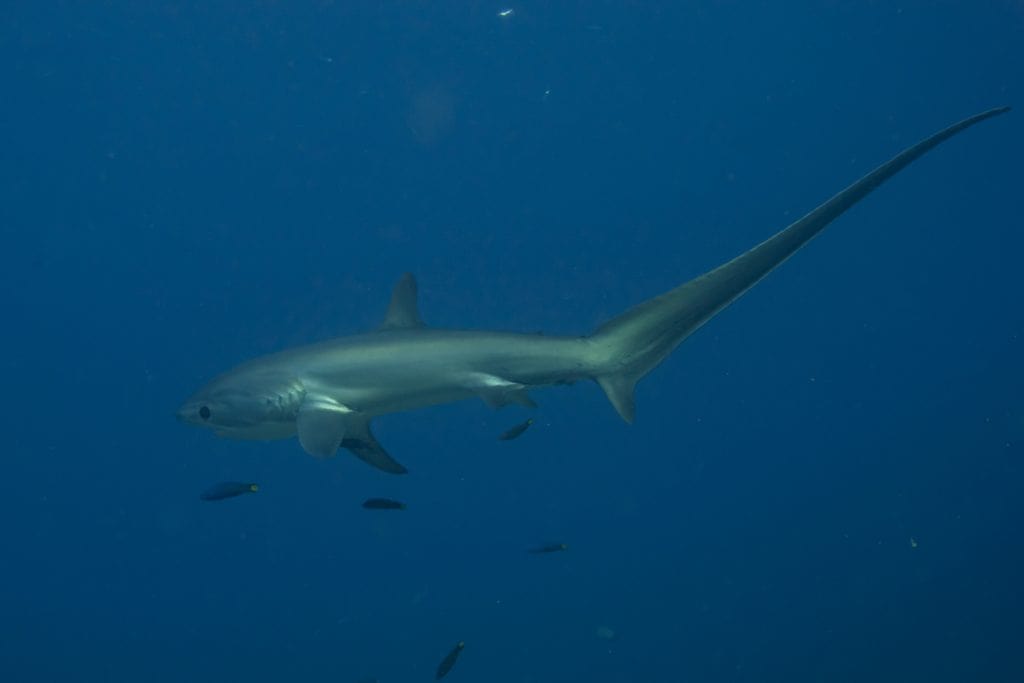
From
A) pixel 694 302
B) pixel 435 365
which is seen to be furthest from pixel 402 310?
pixel 694 302

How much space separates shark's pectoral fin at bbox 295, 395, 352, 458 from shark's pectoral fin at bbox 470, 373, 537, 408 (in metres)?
1.07

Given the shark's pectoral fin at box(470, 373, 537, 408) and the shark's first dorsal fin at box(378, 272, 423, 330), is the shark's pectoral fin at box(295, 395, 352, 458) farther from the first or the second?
the shark's pectoral fin at box(470, 373, 537, 408)

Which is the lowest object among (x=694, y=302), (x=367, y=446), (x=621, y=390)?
(x=621, y=390)

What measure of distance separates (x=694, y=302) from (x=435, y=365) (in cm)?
180

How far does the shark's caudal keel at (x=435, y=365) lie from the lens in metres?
4.12

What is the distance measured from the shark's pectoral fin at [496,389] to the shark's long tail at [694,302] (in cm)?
58

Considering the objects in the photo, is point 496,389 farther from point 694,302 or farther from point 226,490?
point 226,490

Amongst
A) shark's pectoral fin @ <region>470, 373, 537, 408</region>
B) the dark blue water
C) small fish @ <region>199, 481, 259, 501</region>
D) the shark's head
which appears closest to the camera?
shark's pectoral fin @ <region>470, 373, 537, 408</region>

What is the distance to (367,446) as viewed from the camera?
5.78 meters

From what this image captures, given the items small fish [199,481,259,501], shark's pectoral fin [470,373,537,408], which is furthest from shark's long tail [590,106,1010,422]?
small fish [199,481,259,501]

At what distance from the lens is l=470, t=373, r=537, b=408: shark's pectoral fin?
5.00m

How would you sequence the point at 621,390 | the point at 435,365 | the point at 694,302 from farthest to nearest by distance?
the point at 435,365 → the point at 621,390 → the point at 694,302

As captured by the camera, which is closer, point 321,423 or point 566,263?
point 321,423

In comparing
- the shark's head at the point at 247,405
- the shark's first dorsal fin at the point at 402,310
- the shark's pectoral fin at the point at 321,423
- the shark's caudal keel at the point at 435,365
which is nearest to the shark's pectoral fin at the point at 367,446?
the shark's caudal keel at the point at 435,365
